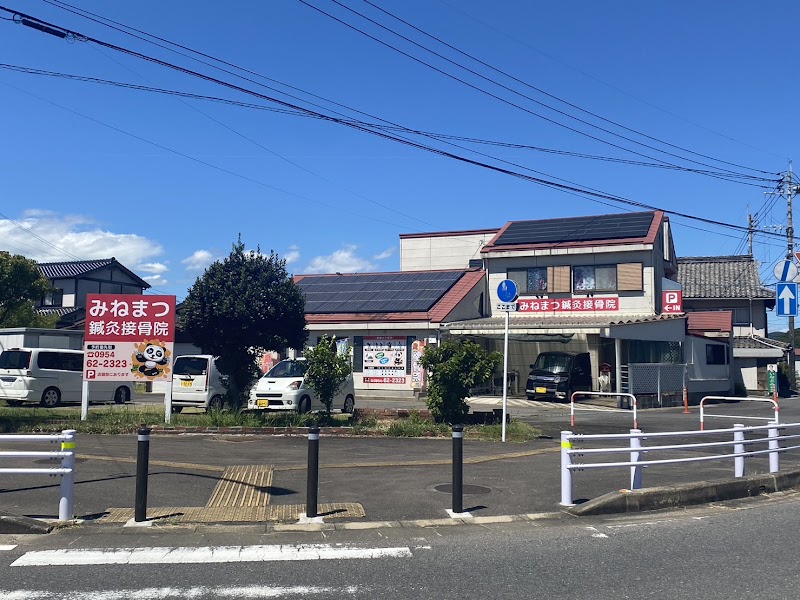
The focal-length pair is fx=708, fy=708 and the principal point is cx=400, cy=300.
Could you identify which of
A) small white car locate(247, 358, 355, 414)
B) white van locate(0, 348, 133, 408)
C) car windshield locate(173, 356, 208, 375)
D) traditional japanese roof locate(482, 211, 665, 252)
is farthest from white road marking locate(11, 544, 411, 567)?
traditional japanese roof locate(482, 211, 665, 252)

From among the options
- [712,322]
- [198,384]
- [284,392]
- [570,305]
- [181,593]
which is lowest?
[181,593]

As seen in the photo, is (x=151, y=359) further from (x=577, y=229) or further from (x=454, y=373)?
(x=577, y=229)

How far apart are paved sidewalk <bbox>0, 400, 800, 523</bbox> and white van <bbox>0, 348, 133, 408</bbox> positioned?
8678mm

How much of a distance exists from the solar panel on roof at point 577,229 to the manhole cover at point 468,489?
25.2 m

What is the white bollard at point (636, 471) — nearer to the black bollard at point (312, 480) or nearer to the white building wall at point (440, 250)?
the black bollard at point (312, 480)

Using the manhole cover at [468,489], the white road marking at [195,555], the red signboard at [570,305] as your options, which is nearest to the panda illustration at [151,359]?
the manhole cover at [468,489]

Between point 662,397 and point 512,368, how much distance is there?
6.66 m

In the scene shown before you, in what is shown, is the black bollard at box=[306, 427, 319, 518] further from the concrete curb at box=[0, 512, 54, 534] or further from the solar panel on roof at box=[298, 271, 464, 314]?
the solar panel on roof at box=[298, 271, 464, 314]

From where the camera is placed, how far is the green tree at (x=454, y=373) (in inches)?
609

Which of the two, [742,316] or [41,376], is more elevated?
[742,316]

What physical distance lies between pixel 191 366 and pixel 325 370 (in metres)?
5.02

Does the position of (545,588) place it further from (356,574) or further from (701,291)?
(701,291)

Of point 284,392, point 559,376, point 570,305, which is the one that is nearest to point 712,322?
point 570,305

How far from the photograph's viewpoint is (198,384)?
18734mm
